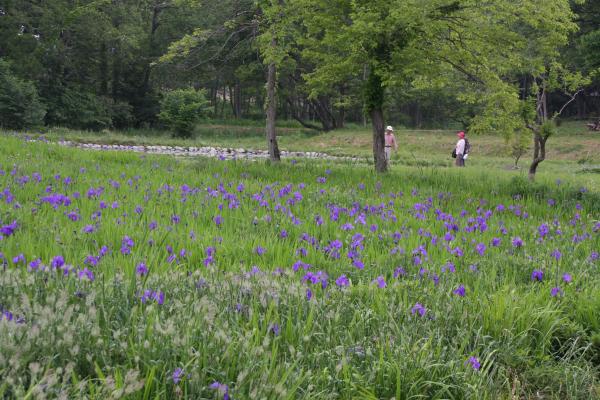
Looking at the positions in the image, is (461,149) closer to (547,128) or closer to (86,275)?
(547,128)

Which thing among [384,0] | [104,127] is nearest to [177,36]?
[104,127]

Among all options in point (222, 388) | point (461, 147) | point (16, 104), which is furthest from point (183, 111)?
point (222, 388)

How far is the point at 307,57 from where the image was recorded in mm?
13648

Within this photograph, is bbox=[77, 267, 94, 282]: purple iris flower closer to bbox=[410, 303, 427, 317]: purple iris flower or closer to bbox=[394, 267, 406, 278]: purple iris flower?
bbox=[410, 303, 427, 317]: purple iris flower

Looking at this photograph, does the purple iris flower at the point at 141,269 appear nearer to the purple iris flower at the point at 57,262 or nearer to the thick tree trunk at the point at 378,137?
the purple iris flower at the point at 57,262

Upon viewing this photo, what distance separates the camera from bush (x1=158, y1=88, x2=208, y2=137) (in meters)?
36.1

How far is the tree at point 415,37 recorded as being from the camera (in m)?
10.8

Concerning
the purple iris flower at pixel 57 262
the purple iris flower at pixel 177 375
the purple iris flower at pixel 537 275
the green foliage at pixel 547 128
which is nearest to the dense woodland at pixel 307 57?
the green foliage at pixel 547 128

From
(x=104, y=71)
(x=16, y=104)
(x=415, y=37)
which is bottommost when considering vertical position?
(x=16, y=104)

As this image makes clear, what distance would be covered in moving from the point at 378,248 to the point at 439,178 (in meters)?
7.11

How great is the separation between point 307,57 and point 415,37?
3005 mm

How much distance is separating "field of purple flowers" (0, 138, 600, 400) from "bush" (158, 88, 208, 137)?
30.7 metres

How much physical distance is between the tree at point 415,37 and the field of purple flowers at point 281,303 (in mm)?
6107

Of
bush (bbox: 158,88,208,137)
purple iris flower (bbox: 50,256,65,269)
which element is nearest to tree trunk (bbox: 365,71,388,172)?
purple iris flower (bbox: 50,256,65,269)
